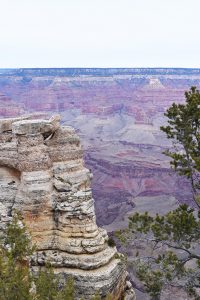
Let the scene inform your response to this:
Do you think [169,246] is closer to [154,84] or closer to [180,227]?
[180,227]

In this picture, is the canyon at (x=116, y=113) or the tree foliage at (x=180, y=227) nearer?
the tree foliage at (x=180, y=227)

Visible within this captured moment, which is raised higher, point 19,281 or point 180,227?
point 180,227

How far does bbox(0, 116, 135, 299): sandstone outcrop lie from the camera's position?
16141 millimetres

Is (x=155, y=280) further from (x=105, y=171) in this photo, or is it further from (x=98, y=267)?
(x=105, y=171)

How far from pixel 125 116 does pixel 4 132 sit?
4412 inches

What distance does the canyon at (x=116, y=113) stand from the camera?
2726 inches

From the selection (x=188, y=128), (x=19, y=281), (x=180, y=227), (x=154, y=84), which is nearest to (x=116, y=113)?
(x=154, y=84)

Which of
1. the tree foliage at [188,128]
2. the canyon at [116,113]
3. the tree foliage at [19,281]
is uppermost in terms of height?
the tree foliage at [188,128]

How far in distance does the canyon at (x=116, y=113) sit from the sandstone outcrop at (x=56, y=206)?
42.6 metres

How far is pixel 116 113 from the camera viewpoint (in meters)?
132

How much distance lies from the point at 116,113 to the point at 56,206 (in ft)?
382

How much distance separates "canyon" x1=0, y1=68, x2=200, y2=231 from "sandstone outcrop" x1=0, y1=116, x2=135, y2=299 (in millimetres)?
42636

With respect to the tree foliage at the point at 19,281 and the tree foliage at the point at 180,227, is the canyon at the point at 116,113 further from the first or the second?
the tree foliage at the point at 19,281

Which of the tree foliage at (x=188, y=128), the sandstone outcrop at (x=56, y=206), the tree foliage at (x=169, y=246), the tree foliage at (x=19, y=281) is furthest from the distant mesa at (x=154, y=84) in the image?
the tree foliage at (x=19, y=281)
